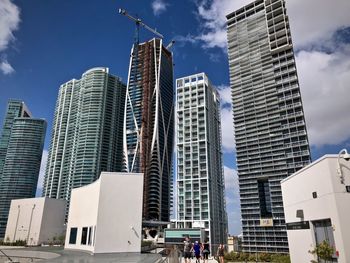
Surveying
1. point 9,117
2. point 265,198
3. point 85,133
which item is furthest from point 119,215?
point 9,117

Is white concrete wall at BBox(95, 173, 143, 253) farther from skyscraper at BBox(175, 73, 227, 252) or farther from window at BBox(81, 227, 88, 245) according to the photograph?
skyscraper at BBox(175, 73, 227, 252)

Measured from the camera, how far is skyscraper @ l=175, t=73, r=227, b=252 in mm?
128625

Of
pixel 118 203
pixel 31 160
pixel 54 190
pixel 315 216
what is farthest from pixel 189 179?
pixel 315 216

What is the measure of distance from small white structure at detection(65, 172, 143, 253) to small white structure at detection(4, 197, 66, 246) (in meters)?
30.0

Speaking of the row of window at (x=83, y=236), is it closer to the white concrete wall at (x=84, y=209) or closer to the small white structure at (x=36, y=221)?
the white concrete wall at (x=84, y=209)

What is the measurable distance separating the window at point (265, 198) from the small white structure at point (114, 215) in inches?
3845

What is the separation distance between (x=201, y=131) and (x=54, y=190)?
8329cm

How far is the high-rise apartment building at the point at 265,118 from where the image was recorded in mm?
109438

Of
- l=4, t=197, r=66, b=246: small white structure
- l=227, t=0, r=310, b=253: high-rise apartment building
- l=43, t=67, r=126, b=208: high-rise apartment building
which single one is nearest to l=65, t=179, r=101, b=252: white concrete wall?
l=4, t=197, r=66, b=246: small white structure

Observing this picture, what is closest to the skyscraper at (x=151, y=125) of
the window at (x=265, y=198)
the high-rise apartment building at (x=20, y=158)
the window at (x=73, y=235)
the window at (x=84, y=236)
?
the window at (x=265, y=198)

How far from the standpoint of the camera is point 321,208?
17547 millimetres

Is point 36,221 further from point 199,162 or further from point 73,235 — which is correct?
point 199,162

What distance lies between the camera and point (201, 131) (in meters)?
140

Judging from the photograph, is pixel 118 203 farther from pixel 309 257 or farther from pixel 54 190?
pixel 54 190
